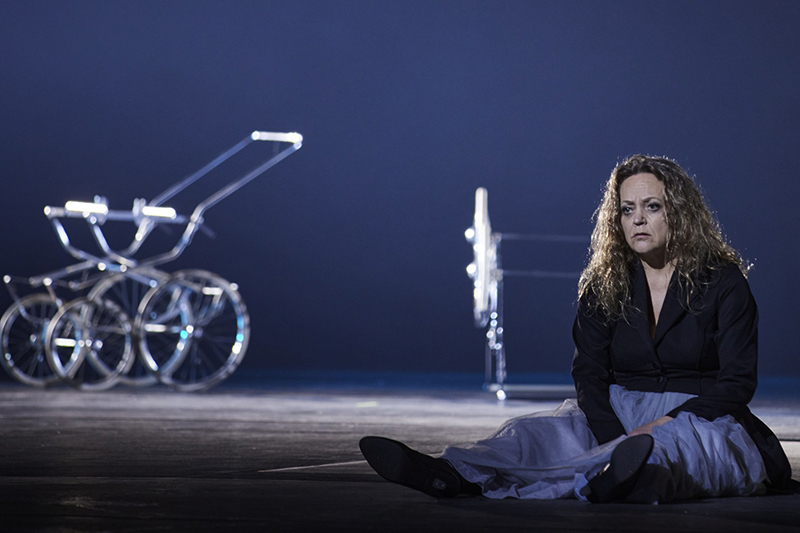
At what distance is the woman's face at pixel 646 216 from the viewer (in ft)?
6.16

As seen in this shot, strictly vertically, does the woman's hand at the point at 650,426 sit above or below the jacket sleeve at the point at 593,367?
below

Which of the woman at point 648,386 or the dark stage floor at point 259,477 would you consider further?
the woman at point 648,386

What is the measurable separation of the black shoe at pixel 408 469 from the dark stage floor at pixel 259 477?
1.0 inches

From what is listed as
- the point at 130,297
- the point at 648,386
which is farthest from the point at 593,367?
the point at 130,297

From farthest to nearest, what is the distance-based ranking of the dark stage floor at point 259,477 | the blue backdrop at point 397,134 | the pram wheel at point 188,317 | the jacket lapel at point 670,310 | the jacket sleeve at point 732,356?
1. the blue backdrop at point 397,134
2. the pram wheel at point 188,317
3. the jacket lapel at point 670,310
4. the jacket sleeve at point 732,356
5. the dark stage floor at point 259,477

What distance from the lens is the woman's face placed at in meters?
1.88

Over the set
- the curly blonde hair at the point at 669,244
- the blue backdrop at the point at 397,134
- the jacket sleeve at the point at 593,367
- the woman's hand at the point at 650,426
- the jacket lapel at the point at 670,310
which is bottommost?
A: the woman's hand at the point at 650,426

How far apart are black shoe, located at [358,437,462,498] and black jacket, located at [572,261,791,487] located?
34cm

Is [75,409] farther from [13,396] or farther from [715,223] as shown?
[715,223]

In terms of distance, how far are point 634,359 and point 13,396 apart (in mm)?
3845

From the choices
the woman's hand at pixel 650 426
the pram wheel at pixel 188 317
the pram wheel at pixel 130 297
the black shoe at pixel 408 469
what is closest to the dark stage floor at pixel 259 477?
the black shoe at pixel 408 469

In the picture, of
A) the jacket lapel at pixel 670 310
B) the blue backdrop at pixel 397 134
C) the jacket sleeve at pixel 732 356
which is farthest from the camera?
the blue backdrop at pixel 397 134

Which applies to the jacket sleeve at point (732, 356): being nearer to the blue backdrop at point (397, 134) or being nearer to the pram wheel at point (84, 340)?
the pram wheel at point (84, 340)

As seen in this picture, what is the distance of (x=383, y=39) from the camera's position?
730 centimetres
